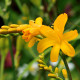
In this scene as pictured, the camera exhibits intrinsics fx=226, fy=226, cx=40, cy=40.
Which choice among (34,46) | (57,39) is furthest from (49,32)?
(34,46)

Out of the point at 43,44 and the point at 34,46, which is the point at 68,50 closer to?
the point at 43,44

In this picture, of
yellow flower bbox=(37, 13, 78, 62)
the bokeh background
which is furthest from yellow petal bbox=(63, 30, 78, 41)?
the bokeh background

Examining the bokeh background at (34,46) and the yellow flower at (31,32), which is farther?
the bokeh background at (34,46)

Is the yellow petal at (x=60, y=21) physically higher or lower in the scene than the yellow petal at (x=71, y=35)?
higher

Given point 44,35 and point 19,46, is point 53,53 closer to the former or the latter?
point 44,35

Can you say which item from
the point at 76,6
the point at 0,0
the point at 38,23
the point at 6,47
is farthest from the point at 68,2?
the point at 38,23

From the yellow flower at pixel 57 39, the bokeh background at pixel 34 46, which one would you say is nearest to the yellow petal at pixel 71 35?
the yellow flower at pixel 57 39

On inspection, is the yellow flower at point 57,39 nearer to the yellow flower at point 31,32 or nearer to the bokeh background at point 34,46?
the yellow flower at point 31,32
